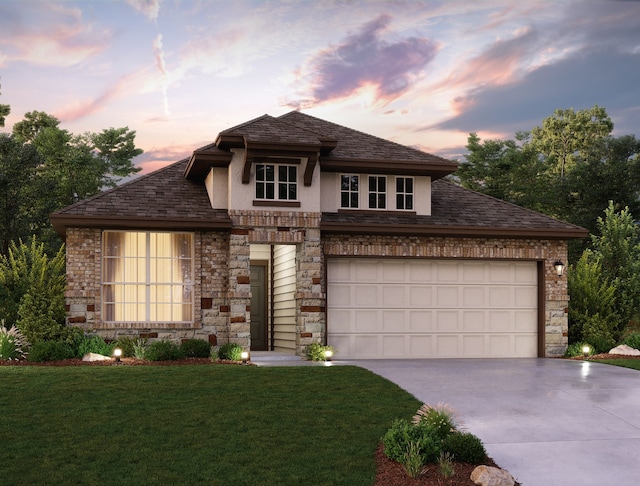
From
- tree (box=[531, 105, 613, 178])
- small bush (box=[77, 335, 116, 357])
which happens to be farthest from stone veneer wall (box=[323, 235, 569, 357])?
tree (box=[531, 105, 613, 178])

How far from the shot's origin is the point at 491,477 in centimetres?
807

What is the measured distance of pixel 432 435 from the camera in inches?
342

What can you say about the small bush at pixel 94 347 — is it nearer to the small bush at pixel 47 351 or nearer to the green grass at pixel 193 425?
the small bush at pixel 47 351

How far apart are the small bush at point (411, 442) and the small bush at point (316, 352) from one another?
853 cm

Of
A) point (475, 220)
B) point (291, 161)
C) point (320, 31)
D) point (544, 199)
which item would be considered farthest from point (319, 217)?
point (544, 199)

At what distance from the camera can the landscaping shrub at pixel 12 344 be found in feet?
52.9

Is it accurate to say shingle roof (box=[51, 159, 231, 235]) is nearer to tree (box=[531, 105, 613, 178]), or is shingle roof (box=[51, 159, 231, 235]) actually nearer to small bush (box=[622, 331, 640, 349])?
small bush (box=[622, 331, 640, 349])

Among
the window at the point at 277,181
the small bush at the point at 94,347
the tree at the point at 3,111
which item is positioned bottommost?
the small bush at the point at 94,347

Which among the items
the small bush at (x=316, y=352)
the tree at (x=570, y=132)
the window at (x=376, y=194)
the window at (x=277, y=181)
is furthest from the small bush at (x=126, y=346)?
the tree at (x=570, y=132)

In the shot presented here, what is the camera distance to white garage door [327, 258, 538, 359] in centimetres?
1850

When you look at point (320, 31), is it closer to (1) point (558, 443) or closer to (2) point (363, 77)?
(2) point (363, 77)

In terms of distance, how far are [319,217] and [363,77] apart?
6.70 metres

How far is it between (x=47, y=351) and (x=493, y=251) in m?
11.2

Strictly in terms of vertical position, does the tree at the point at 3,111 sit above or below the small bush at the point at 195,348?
above
